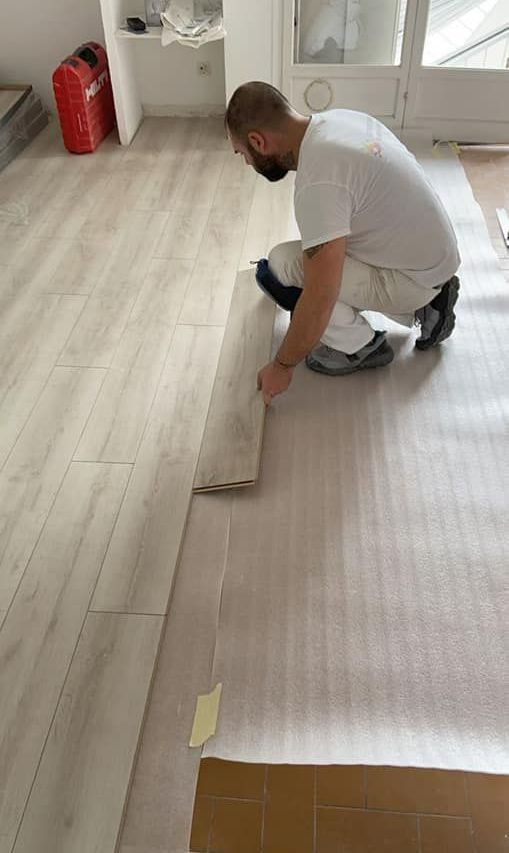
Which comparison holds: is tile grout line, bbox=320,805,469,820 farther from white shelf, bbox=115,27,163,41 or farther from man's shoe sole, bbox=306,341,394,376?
white shelf, bbox=115,27,163,41

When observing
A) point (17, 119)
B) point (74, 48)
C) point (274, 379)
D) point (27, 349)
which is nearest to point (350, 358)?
point (274, 379)

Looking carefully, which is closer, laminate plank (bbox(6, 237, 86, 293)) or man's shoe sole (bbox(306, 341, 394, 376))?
man's shoe sole (bbox(306, 341, 394, 376))

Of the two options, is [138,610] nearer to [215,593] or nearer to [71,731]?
[215,593]

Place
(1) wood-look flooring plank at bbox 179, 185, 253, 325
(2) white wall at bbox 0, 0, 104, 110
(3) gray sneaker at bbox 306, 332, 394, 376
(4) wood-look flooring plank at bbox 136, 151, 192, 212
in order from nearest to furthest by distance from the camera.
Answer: (3) gray sneaker at bbox 306, 332, 394, 376, (1) wood-look flooring plank at bbox 179, 185, 253, 325, (4) wood-look flooring plank at bbox 136, 151, 192, 212, (2) white wall at bbox 0, 0, 104, 110

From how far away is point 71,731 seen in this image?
1.39 meters

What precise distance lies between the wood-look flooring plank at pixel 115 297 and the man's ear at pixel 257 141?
88cm

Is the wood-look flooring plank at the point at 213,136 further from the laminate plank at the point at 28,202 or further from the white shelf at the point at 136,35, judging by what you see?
the laminate plank at the point at 28,202

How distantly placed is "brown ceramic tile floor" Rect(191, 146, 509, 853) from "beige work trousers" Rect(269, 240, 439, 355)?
125 centimetres

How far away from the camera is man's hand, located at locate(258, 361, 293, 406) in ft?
6.57

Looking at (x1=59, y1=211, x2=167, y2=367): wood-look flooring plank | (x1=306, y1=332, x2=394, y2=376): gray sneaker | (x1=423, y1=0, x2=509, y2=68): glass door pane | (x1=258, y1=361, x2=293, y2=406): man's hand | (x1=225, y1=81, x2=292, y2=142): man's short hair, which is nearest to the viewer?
(x1=225, y1=81, x2=292, y2=142): man's short hair

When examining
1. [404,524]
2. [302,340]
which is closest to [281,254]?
[302,340]

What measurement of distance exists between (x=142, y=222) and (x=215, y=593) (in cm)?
204

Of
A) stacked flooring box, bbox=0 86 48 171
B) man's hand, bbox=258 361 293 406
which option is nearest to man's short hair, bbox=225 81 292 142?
man's hand, bbox=258 361 293 406

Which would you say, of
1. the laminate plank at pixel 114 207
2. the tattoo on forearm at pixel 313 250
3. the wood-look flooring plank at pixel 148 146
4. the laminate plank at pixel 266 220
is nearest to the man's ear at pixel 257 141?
the tattoo on forearm at pixel 313 250
